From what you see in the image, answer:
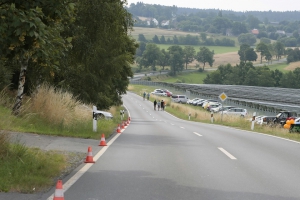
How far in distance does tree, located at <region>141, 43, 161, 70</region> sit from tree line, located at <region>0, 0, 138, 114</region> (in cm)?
10834

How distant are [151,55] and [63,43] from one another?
14725cm

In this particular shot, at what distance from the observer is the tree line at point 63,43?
8.58m

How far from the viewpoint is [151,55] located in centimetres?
15800

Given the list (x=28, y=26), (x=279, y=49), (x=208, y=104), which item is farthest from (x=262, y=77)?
(x=28, y=26)

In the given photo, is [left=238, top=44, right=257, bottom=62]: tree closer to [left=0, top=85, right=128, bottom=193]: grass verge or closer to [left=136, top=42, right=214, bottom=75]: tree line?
[left=136, top=42, right=214, bottom=75]: tree line

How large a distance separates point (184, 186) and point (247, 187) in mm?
1070

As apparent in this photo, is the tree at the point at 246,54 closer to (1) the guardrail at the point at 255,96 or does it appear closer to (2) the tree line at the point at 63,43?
(1) the guardrail at the point at 255,96

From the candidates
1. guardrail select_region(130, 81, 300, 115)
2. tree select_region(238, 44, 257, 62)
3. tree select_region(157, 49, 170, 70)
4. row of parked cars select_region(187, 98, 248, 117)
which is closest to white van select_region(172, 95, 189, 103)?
row of parked cars select_region(187, 98, 248, 117)

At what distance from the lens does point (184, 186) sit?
8.86 meters

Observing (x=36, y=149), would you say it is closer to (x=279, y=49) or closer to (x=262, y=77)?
(x=262, y=77)

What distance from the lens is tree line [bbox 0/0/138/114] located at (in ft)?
28.1

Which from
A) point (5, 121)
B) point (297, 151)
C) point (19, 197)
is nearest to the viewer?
point (19, 197)

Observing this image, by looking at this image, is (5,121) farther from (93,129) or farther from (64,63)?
(64,63)

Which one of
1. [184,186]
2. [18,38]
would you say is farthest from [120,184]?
[18,38]
